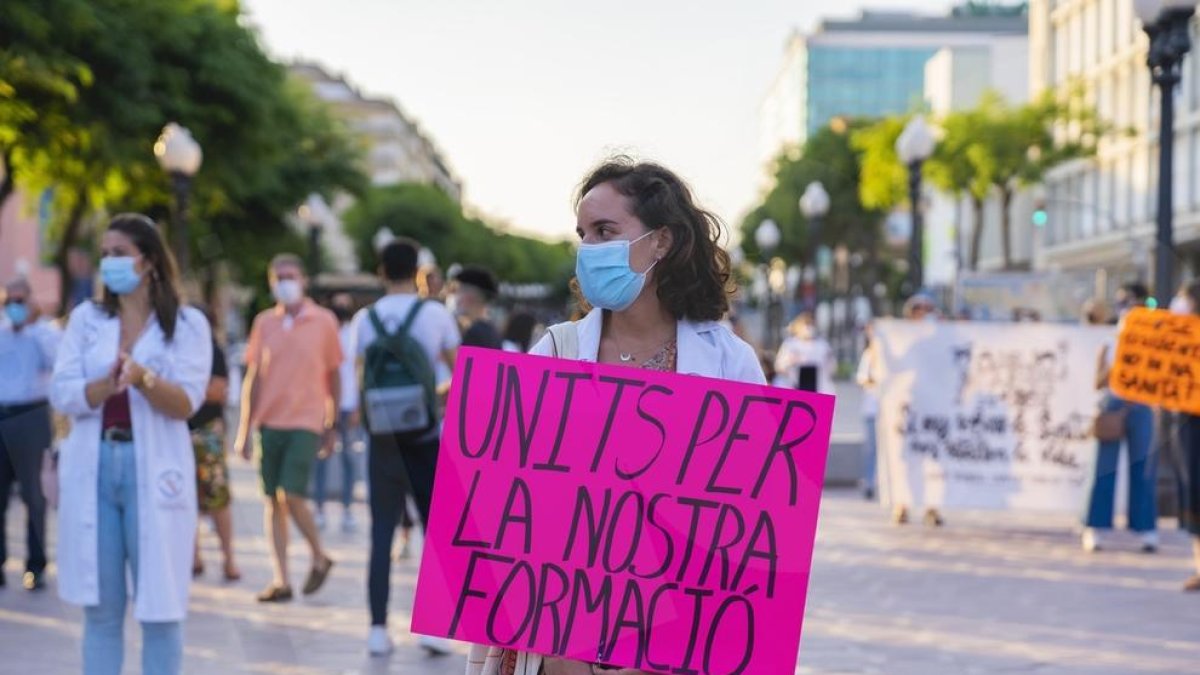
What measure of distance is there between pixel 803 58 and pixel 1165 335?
145m

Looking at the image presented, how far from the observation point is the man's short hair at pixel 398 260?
28.8 feet

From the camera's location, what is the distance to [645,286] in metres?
3.92

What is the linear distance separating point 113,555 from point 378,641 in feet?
8.66

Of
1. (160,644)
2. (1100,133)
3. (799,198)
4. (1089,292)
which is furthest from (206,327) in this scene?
(799,198)

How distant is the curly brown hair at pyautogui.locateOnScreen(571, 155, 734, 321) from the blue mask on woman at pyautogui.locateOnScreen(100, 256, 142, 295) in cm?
251

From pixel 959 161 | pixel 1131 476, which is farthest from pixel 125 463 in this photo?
pixel 959 161

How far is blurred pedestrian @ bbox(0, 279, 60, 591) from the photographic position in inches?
444

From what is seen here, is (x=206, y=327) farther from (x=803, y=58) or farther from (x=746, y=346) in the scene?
(x=803, y=58)

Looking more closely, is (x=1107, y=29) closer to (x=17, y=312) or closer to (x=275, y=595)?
(x=17, y=312)

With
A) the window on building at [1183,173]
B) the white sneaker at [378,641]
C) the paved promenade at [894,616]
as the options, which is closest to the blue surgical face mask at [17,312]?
the paved promenade at [894,616]

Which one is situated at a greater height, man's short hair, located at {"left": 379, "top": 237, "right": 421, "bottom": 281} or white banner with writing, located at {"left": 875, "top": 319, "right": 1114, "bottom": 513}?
man's short hair, located at {"left": 379, "top": 237, "right": 421, "bottom": 281}

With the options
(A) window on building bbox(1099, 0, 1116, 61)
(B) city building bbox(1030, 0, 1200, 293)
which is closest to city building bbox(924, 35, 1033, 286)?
(B) city building bbox(1030, 0, 1200, 293)

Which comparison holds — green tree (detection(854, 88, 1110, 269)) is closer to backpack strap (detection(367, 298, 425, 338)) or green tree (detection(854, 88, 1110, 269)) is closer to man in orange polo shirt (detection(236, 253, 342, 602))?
man in orange polo shirt (detection(236, 253, 342, 602))

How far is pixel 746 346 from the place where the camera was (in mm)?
3986
